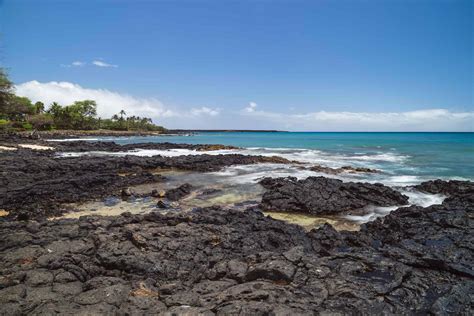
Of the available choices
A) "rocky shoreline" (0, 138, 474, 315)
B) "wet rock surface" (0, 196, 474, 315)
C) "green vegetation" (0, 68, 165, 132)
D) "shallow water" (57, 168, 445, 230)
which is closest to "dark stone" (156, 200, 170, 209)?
"shallow water" (57, 168, 445, 230)

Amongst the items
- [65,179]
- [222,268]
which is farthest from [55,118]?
[222,268]

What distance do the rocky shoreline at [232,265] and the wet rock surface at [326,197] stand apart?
250 cm

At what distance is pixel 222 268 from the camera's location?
6285mm

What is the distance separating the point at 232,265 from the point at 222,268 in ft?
0.75

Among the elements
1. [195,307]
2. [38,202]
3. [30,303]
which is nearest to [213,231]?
[195,307]

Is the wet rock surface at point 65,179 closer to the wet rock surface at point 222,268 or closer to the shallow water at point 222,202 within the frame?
the shallow water at point 222,202

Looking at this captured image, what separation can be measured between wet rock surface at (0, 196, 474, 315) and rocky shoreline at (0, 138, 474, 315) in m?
0.02

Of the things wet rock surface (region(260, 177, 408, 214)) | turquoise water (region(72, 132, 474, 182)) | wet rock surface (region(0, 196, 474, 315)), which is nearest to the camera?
wet rock surface (region(0, 196, 474, 315))

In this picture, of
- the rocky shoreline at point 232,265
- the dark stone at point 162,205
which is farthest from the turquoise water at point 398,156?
the dark stone at point 162,205

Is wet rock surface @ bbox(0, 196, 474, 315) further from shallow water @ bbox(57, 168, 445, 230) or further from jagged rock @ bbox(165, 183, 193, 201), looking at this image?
jagged rock @ bbox(165, 183, 193, 201)

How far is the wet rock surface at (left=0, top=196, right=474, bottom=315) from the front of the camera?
4949mm

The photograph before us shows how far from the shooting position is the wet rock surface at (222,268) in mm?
4949

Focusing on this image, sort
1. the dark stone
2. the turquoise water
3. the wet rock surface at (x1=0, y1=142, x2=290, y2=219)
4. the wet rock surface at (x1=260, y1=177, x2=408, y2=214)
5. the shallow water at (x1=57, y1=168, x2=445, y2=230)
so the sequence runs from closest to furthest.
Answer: the shallow water at (x1=57, y1=168, x2=445, y2=230), the wet rock surface at (x1=0, y1=142, x2=290, y2=219), the dark stone, the wet rock surface at (x1=260, y1=177, x2=408, y2=214), the turquoise water

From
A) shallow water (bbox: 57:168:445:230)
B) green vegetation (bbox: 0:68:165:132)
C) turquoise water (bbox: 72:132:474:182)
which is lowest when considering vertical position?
shallow water (bbox: 57:168:445:230)
